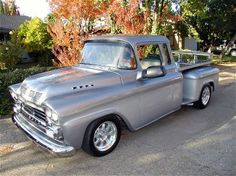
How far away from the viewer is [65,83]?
4.16m

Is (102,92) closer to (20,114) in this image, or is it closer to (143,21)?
(20,114)

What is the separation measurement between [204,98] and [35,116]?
14.0ft

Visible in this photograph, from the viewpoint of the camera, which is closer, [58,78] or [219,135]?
[58,78]

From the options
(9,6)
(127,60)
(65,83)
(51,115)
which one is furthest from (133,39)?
(9,6)

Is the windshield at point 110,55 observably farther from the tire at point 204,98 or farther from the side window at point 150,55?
the tire at point 204,98

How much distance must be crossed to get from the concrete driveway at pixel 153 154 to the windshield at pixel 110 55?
4.47 ft

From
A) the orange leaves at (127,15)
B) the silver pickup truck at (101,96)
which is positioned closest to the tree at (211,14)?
the orange leaves at (127,15)

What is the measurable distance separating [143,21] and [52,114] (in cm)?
815

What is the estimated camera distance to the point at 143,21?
1103 cm

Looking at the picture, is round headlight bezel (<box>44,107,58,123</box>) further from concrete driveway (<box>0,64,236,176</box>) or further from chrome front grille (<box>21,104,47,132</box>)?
concrete driveway (<box>0,64,236,176</box>)

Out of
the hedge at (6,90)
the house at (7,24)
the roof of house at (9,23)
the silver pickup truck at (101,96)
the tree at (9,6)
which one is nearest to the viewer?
the silver pickup truck at (101,96)

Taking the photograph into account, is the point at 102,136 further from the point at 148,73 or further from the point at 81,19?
the point at 81,19

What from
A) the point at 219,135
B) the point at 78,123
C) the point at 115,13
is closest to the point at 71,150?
the point at 78,123

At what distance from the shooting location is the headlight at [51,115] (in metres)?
3.68
